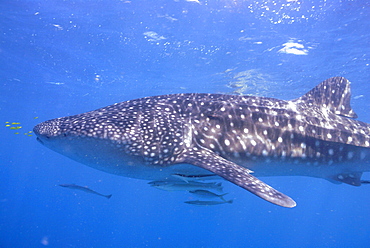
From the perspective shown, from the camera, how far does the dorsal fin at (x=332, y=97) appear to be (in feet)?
20.6

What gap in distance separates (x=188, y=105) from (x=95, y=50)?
16.6 metres

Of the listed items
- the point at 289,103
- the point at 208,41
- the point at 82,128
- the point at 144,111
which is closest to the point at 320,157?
the point at 289,103

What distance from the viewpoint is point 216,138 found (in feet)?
16.1

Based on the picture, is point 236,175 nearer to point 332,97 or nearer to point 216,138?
point 216,138

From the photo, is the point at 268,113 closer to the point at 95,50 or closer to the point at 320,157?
the point at 320,157

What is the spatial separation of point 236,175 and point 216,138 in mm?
1247

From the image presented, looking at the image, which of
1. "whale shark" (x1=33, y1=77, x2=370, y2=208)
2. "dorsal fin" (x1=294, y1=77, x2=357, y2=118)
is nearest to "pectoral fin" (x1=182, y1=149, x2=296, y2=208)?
"whale shark" (x1=33, y1=77, x2=370, y2=208)

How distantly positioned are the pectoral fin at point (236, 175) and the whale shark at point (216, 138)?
0.02 m

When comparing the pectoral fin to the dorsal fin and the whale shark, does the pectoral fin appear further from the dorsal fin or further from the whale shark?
the dorsal fin

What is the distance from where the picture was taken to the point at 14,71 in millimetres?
23984

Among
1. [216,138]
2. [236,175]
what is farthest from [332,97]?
[236,175]

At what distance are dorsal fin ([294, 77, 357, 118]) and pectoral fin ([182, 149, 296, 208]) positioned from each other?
126 inches

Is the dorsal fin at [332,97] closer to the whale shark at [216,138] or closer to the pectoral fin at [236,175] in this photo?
the whale shark at [216,138]

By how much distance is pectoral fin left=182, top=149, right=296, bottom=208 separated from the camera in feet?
11.0
